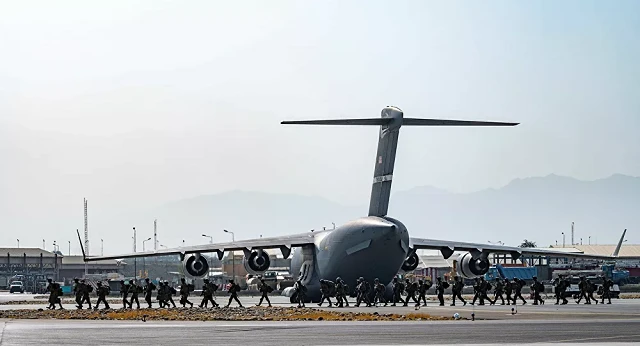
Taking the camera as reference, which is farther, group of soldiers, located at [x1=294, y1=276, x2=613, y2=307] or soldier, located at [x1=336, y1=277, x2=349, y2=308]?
group of soldiers, located at [x1=294, y1=276, x2=613, y2=307]

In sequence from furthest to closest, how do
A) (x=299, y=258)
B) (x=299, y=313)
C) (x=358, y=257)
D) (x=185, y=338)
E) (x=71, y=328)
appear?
(x=299, y=258), (x=358, y=257), (x=299, y=313), (x=71, y=328), (x=185, y=338)

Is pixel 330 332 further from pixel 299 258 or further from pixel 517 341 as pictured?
pixel 299 258

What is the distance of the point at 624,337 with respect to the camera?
24891mm

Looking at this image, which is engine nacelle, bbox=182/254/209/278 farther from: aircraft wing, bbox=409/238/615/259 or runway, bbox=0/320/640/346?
runway, bbox=0/320/640/346

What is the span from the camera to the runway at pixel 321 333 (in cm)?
2470

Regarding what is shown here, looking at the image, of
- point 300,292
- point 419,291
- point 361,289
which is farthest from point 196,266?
point 419,291

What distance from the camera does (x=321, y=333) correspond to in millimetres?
28125

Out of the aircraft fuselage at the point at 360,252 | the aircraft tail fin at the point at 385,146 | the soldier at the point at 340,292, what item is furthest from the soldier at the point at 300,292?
the aircraft tail fin at the point at 385,146

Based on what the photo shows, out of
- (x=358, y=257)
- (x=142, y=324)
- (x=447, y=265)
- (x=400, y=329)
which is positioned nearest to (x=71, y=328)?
(x=142, y=324)

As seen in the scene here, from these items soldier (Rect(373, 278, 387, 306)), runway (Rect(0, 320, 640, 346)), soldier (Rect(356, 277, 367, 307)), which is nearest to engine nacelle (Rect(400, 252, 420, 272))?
soldier (Rect(373, 278, 387, 306))

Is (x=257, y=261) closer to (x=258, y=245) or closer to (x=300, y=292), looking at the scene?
(x=258, y=245)

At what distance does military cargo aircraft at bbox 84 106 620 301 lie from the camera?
50.8 metres

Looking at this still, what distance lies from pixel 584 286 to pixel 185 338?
3064 centimetres

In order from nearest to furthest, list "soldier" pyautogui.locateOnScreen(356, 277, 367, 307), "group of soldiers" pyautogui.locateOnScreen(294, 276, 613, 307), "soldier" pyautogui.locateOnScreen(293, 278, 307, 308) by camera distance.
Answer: "soldier" pyautogui.locateOnScreen(356, 277, 367, 307) < "group of soldiers" pyautogui.locateOnScreen(294, 276, 613, 307) < "soldier" pyautogui.locateOnScreen(293, 278, 307, 308)
